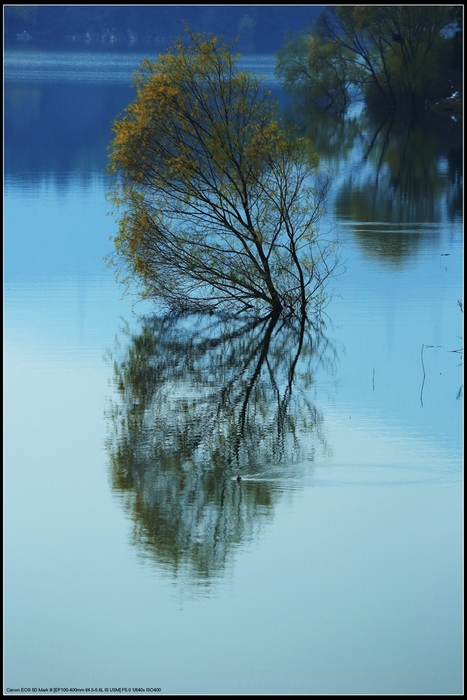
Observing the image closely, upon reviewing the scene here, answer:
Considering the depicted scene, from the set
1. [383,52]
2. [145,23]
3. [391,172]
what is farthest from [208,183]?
[145,23]

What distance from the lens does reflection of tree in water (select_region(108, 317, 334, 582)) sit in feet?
30.3

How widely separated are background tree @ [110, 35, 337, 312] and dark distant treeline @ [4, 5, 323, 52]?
74.2m

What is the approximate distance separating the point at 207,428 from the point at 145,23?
4302 inches

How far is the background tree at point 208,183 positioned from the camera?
15.9 meters

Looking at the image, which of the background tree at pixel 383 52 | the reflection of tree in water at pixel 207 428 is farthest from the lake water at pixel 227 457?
the background tree at pixel 383 52

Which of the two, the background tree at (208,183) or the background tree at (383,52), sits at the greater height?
the background tree at (383,52)

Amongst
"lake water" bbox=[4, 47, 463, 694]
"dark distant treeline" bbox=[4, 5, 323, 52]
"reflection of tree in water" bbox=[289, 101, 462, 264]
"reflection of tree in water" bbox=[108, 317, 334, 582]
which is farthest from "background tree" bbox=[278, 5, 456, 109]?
"reflection of tree in water" bbox=[108, 317, 334, 582]

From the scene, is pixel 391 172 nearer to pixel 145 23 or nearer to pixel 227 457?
pixel 227 457

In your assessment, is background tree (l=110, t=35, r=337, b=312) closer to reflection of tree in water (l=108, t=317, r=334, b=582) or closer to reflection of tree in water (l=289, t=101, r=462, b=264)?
reflection of tree in water (l=108, t=317, r=334, b=582)

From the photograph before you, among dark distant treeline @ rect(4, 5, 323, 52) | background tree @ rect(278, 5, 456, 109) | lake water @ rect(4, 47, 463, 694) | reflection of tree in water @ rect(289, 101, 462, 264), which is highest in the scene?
dark distant treeline @ rect(4, 5, 323, 52)

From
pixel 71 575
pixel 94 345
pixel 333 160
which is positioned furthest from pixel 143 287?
pixel 333 160

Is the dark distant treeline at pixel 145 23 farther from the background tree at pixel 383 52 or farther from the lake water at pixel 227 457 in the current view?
the lake water at pixel 227 457

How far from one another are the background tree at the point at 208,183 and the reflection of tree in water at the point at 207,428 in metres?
0.60

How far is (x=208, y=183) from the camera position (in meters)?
16.2
